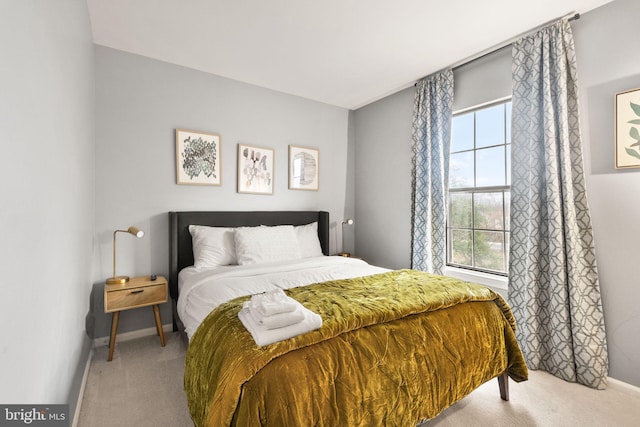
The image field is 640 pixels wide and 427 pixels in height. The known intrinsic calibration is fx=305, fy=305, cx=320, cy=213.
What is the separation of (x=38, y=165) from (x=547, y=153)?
10.1 feet

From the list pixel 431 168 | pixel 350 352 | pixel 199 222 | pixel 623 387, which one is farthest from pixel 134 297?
pixel 623 387

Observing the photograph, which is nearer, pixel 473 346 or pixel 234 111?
pixel 473 346

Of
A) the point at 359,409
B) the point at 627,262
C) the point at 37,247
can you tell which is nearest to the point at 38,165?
the point at 37,247

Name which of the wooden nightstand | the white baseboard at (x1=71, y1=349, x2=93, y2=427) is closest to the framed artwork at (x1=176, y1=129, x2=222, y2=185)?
the wooden nightstand

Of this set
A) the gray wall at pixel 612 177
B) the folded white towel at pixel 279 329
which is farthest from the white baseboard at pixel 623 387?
the folded white towel at pixel 279 329

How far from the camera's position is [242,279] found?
2316 millimetres

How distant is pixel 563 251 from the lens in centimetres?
233

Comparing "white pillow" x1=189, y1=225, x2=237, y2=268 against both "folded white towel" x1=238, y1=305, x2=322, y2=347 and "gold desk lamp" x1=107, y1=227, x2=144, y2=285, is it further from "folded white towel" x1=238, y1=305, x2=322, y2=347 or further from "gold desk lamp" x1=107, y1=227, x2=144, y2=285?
"folded white towel" x1=238, y1=305, x2=322, y2=347

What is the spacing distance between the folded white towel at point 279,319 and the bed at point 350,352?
0.07 m

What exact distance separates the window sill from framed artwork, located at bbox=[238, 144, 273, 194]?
2.26 meters

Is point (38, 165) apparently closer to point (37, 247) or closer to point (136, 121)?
point (37, 247)

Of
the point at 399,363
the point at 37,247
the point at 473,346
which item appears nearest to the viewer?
the point at 37,247

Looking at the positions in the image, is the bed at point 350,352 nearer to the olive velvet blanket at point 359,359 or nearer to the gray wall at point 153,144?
the olive velvet blanket at point 359,359

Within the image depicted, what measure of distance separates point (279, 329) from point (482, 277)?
7.88 feet
